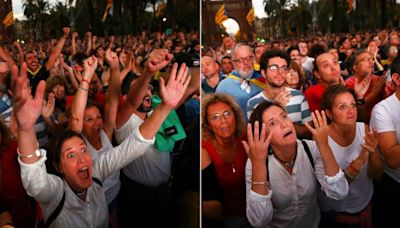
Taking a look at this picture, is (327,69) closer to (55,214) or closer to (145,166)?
(145,166)

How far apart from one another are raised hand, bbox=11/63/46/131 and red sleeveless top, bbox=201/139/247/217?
79 centimetres

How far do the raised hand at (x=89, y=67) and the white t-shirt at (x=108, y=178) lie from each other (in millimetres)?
240

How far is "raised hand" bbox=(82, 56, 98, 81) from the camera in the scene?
263 cm

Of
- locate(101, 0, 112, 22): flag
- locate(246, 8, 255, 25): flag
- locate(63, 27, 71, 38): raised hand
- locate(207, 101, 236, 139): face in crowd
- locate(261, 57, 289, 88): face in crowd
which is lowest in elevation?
locate(207, 101, 236, 139): face in crowd

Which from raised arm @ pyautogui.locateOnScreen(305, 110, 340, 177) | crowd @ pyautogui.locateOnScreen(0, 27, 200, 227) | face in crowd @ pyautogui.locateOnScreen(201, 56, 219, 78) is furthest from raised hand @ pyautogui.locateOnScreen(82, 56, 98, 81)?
raised arm @ pyautogui.locateOnScreen(305, 110, 340, 177)

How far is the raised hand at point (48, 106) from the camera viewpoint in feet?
8.32

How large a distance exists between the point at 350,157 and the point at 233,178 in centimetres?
56

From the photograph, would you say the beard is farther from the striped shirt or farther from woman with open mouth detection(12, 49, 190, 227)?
woman with open mouth detection(12, 49, 190, 227)

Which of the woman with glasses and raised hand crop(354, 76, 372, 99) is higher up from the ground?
raised hand crop(354, 76, 372, 99)

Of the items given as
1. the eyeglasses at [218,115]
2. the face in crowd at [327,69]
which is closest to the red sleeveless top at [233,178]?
the eyeglasses at [218,115]

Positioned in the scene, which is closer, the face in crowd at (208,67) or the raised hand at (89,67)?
the raised hand at (89,67)

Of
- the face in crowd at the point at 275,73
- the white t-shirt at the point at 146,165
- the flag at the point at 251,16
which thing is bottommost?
the white t-shirt at the point at 146,165

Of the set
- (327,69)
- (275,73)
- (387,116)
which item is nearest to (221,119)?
(275,73)

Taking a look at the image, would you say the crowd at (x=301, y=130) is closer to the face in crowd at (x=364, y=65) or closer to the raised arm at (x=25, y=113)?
the face in crowd at (x=364, y=65)
